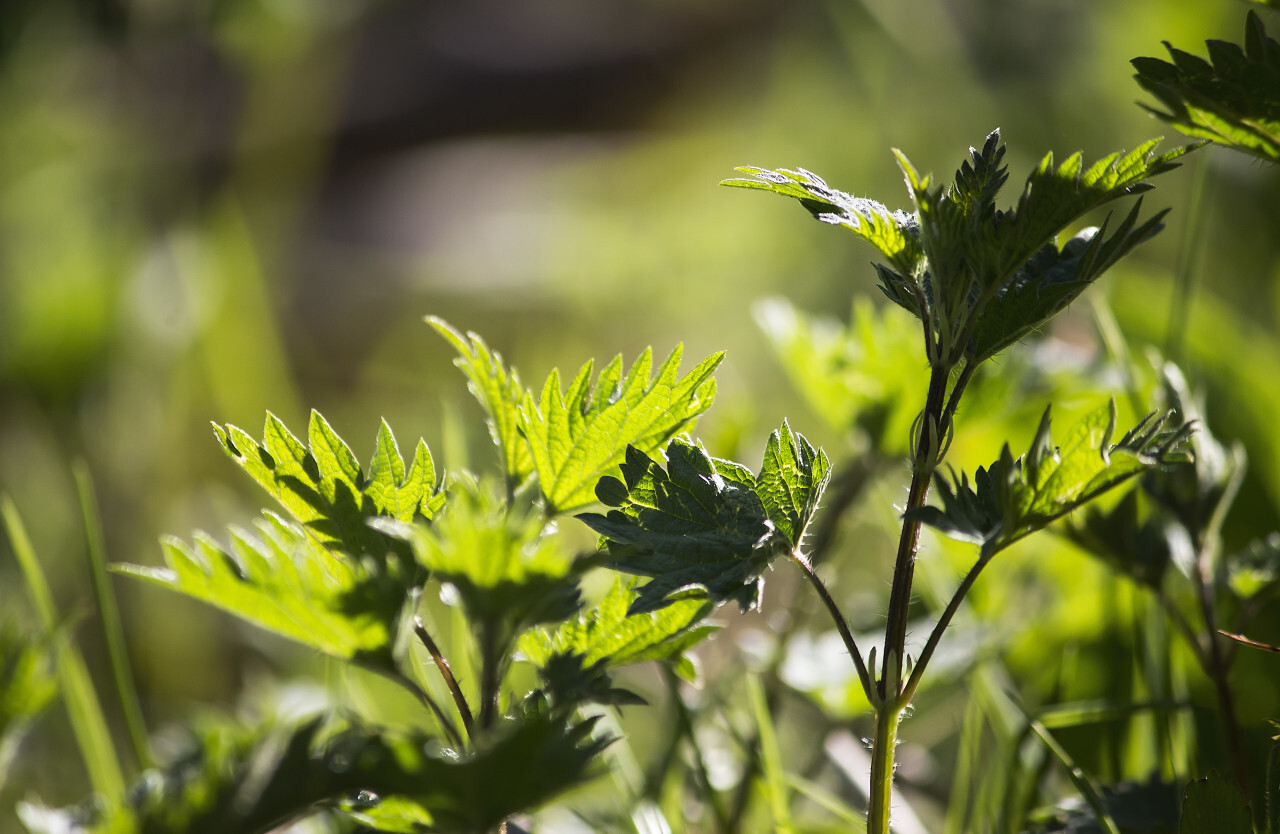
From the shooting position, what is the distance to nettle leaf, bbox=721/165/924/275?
1.21 feet

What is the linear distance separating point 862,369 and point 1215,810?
344mm

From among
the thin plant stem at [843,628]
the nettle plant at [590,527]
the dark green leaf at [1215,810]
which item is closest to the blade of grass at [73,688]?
the nettle plant at [590,527]

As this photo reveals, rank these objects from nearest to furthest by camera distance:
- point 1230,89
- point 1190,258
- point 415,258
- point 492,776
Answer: point 492,776
point 1230,89
point 1190,258
point 415,258

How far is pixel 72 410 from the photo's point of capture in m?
1.42

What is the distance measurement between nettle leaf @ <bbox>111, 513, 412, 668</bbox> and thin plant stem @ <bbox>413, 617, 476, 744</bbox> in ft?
0.15

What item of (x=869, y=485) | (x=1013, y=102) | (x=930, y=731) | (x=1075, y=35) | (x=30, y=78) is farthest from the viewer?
(x=1075, y=35)

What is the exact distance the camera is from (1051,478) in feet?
1.16

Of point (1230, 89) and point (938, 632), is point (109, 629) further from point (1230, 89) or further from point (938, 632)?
point (1230, 89)

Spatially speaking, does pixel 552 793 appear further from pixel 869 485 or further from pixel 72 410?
pixel 72 410

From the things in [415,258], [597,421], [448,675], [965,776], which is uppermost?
[415,258]

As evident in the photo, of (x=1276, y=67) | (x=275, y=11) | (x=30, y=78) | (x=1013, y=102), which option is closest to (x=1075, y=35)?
(x=1013, y=102)

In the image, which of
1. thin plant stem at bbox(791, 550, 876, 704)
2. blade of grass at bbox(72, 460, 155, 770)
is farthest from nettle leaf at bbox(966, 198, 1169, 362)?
blade of grass at bbox(72, 460, 155, 770)

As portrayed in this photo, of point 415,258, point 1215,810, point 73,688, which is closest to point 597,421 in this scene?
point 1215,810

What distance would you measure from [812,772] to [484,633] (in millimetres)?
508
